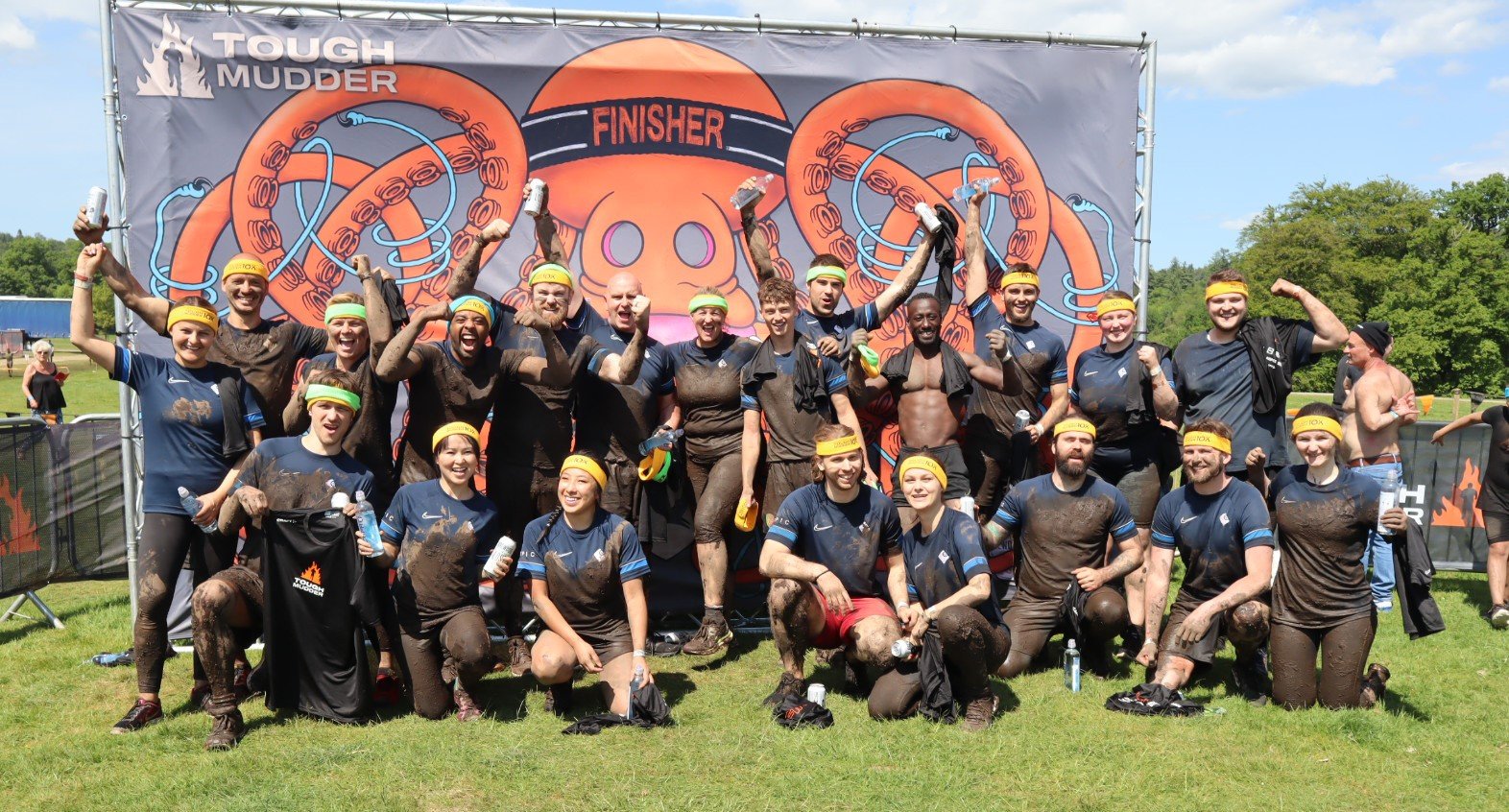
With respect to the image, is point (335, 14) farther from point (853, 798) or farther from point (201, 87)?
point (853, 798)

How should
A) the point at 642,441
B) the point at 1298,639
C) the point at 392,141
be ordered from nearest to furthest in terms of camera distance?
the point at 1298,639
the point at 642,441
the point at 392,141

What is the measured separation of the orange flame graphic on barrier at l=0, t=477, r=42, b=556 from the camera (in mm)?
7473

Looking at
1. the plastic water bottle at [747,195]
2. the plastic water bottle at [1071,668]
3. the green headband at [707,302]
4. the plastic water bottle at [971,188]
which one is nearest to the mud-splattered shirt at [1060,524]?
the plastic water bottle at [1071,668]

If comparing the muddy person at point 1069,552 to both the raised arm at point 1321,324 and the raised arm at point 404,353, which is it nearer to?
the raised arm at point 1321,324

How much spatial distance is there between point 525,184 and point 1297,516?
18.1 feet

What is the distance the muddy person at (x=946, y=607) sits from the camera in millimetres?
5359

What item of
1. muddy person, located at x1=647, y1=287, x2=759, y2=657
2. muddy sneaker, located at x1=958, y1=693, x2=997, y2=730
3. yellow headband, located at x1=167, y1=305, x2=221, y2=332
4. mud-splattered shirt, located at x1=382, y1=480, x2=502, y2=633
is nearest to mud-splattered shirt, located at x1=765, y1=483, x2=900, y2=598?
muddy sneaker, located at x1=958, y1=693, x2=997, y2=730

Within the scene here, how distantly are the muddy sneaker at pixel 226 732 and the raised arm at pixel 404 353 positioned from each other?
1.97m

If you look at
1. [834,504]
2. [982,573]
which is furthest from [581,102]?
[982,573]

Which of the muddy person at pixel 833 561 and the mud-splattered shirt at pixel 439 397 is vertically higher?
the mud-splattered shirt at pixel 439 397

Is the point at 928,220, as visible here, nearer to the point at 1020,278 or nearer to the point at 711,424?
the point at 1020,278

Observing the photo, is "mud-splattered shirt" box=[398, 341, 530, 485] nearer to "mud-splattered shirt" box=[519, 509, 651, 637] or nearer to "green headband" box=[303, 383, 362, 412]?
"green headband" box=[303, 383, 362, 412]

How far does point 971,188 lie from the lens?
25.5 ft

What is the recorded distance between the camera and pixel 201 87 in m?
7.07
